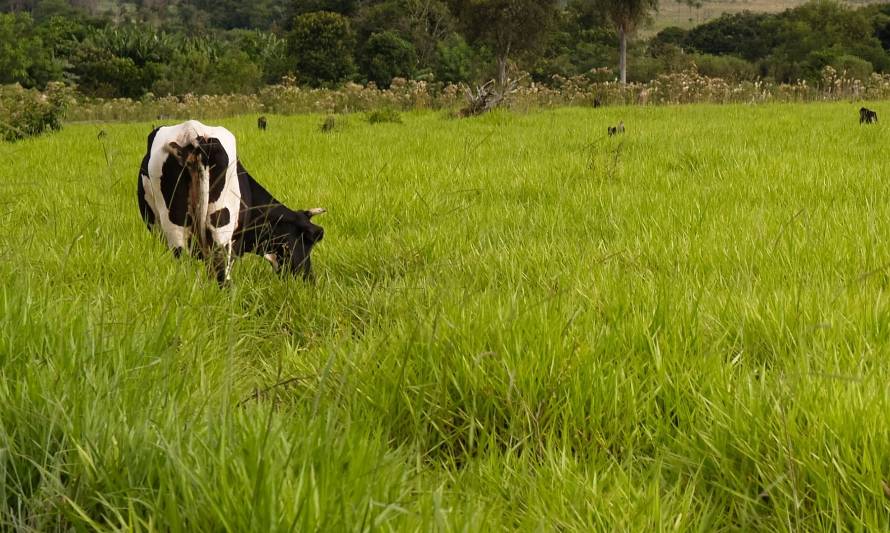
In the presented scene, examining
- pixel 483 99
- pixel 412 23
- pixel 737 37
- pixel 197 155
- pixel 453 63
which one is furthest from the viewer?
pixel 737 37

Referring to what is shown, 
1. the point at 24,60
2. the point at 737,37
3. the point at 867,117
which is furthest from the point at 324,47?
the point at 867,117

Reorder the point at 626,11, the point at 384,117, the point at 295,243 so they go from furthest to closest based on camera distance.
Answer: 1. the point at 626,11
2. the point at 384,117
3. the point at 295,243

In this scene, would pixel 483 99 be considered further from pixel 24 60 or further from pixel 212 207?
pixel 24 60

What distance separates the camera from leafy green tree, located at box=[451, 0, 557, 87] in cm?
3942

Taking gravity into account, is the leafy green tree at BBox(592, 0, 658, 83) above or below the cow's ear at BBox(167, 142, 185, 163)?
above

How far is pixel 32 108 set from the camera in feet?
43.4

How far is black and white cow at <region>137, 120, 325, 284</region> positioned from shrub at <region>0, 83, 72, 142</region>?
996 cm

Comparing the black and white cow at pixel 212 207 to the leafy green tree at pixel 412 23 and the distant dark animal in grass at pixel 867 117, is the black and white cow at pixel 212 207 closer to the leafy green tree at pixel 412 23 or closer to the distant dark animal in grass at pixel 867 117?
the distant dark animal in grass at pixel 867 117

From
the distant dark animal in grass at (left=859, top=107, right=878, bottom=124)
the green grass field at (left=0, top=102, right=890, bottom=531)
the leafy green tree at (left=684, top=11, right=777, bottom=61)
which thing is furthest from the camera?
the leafy green tree at (left=684, top=11, right=777, bottom=61)

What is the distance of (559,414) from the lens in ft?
7.09

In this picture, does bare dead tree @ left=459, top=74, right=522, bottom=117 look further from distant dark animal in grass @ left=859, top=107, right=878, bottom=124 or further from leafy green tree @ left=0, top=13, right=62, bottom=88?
leafy green tree @ left=0, top=13, right=62, bottom=88

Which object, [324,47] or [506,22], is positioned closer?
[506,22]

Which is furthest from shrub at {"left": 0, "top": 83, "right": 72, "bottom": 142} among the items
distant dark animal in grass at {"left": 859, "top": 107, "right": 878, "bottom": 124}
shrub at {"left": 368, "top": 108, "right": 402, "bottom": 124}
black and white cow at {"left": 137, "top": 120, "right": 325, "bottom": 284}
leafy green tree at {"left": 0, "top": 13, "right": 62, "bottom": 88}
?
leafy green tree at {"left": 0, "top": 13, "right": 62, "bottom": 88}

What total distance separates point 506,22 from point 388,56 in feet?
65.0
